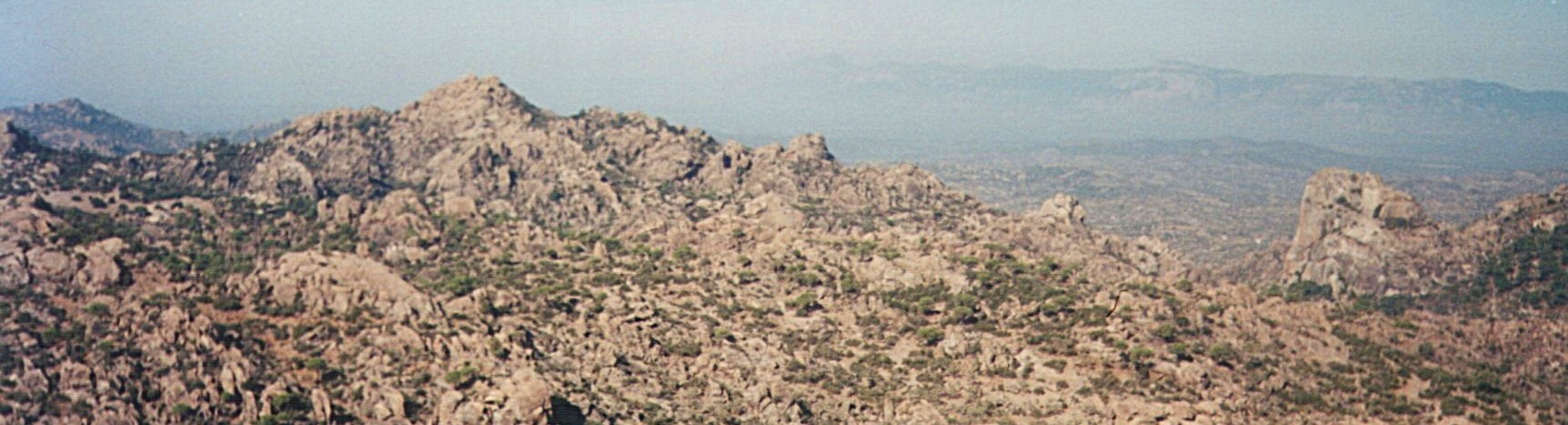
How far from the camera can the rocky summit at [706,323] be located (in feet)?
177

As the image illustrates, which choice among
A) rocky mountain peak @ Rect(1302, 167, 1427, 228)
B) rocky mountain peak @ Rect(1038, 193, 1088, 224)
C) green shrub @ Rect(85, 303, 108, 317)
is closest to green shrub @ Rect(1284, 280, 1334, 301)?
rocky mountain peak @ Rect(1302, 167, 1427, 228)

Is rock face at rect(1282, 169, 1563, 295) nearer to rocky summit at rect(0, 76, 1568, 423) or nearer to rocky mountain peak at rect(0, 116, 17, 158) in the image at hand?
rocky summit at rect(0, 76, 1568, 423)

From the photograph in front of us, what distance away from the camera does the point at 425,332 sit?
6072cm

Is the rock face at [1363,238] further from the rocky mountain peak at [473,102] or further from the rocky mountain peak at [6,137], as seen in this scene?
the rocky mountain peak at [6,137]

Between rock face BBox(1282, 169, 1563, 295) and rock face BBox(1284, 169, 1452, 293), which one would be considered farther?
rock face BBox(1284, 169, 1452, 293)

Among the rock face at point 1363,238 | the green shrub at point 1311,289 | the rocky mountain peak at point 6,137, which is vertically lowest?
the green shrub at point 1311,289

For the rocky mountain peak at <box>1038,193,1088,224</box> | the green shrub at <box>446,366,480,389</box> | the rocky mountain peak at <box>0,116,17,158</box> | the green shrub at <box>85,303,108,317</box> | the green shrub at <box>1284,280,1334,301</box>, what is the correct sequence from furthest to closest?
the rocky mountain peak at <box>1038,193,1088,224</box>
the rocky mountain peak at <box>0,116,17,158</box>
the green shrub at <box>1284,280,1334,301</box>
the green shrub at <box>85,303,108,317</box>
the green shrub at <box>446,366,480,389</box>

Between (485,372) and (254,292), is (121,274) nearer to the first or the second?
(254,292)

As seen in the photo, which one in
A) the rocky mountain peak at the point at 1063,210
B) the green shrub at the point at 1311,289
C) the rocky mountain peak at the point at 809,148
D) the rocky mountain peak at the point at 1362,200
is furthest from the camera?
the rocky mountain peak at the point at 809,148

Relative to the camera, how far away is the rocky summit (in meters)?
54.1

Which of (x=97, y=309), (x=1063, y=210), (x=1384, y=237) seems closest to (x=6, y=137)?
(x=97, y=309)

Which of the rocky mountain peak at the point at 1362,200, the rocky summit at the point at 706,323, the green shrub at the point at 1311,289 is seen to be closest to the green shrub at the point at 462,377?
the rocky summit at the point at 706,323

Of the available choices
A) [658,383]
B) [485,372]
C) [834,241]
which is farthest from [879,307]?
[485,372]

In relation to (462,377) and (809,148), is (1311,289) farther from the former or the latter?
(462,377)
